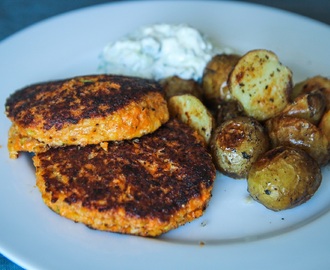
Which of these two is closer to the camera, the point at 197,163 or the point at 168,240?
the point at 168,240

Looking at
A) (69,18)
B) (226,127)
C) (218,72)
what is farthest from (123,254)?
(69,18)

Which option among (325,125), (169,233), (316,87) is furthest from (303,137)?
(169,233)

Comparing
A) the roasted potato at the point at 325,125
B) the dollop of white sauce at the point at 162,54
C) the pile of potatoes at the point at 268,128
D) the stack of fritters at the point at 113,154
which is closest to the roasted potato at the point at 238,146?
the pile of potatoes at the point at 268,128

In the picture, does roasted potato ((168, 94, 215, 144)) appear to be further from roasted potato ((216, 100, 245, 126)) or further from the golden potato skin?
the golden potato skin

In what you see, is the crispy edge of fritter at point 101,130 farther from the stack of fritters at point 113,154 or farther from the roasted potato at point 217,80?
the roasted potato at point 217,80

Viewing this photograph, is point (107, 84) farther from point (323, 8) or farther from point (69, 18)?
point (323, 8)

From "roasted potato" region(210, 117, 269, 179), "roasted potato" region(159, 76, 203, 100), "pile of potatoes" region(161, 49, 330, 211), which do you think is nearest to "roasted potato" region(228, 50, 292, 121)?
"pile of potatoes" region(161, 49, 330, 211)

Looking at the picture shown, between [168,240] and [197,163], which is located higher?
[197,163]

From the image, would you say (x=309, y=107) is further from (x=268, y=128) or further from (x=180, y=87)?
(x=180, y=87)
